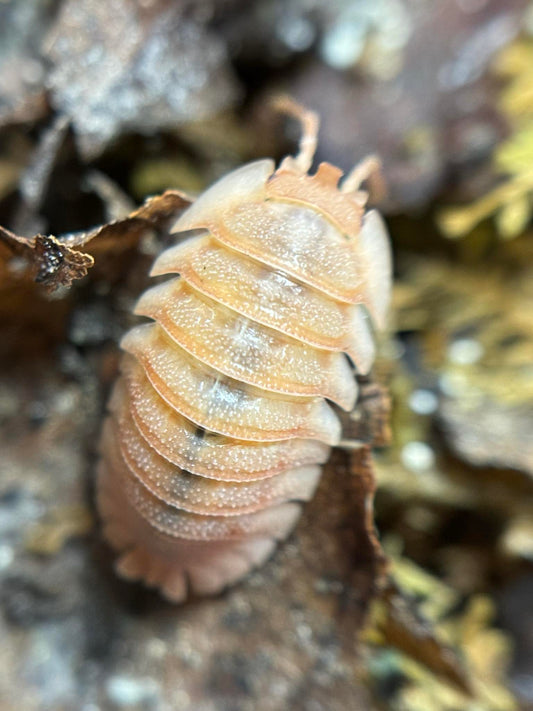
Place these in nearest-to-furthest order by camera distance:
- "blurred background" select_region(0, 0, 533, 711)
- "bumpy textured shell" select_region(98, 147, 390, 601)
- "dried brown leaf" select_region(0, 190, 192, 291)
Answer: "dried brown leaf" select_region(0, 190, 192, 291) < "bumpy textured shell" select_region(98, 147, 390, 601) < "blurred background" select_region(0, 0, 533, 711)

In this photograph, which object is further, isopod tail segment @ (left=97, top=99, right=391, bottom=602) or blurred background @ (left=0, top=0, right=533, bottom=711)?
blurred background @ (left=0, top=0, right=533, bottom=711)

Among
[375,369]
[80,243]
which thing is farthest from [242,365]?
[375,369]

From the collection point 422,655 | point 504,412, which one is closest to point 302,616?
point 422,655

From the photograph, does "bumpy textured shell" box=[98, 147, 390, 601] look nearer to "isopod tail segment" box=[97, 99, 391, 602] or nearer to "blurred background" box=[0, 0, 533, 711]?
"isopod tail segment" box=[97, 99, 391, 602]

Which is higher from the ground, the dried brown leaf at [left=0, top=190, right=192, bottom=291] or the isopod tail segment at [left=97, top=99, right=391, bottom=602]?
the dried brown leaf at [left=0, top=190, right=192, bottom=291]

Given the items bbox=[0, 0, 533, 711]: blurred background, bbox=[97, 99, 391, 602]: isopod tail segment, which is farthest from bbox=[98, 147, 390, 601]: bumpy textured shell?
bbox=[0, 0, 533, 711]: blurred background

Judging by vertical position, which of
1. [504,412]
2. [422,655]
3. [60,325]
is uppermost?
[60,325]

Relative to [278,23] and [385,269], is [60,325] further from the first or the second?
[278,23]
